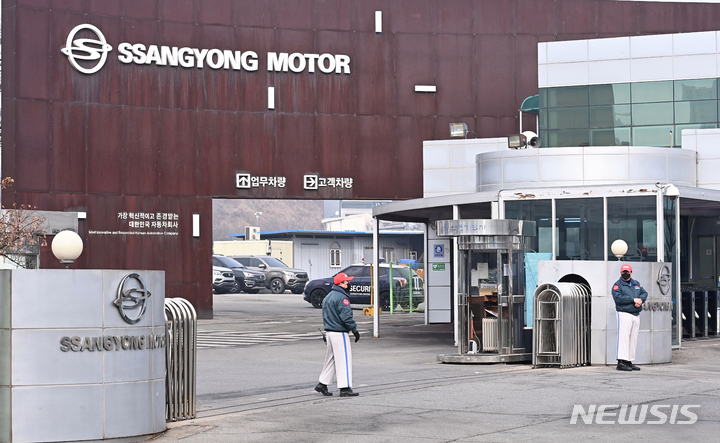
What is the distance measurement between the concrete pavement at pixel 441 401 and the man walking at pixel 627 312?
0.31m

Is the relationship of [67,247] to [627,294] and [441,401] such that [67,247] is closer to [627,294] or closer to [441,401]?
[441,401]

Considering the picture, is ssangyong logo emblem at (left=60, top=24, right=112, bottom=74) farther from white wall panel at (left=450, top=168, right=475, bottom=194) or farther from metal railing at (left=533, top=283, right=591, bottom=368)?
metal railing at (left=533, top=283, right=591, bottom=368)

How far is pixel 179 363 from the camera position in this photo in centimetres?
1173

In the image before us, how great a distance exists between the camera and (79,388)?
33.3 ft

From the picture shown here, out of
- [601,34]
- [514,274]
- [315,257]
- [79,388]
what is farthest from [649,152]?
[315,257]

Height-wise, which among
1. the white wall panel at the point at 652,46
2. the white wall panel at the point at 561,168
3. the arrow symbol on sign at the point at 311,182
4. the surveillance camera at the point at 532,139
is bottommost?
the white wall panel at the point at 561,168

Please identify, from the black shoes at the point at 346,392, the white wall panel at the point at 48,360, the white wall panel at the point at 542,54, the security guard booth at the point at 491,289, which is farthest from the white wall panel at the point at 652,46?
the white wall panel at the point at 48,360

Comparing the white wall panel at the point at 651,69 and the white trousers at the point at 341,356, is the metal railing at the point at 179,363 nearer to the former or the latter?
the white trousers at the point at 341,356

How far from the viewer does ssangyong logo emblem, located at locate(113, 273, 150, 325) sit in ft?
34.3

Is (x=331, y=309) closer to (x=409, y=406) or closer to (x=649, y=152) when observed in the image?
(x=409, y=406)

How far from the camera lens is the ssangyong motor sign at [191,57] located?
32469mm

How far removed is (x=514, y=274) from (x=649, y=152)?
24.6 feet

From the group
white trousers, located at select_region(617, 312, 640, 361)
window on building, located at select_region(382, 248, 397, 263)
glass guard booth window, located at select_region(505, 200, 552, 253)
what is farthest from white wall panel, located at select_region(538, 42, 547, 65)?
window on building, located at select_region(382, 248, 397, 263)

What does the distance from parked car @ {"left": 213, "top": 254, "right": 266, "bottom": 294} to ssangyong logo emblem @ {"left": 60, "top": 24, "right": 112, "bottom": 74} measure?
2144 centimetres
